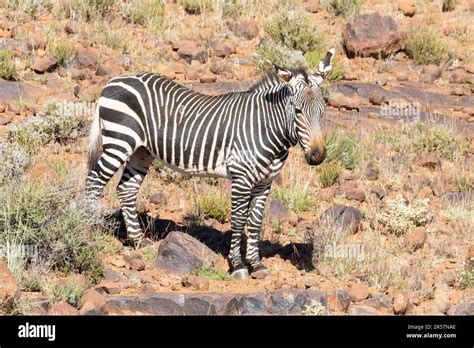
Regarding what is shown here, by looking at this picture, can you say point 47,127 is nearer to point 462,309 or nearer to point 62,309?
point 62,309

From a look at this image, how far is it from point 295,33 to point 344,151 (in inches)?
185

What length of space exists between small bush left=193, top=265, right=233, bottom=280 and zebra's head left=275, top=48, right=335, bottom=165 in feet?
5.27

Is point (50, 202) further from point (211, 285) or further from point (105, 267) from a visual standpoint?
point (211, 285)

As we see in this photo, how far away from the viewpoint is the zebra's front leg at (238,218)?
10875 mm

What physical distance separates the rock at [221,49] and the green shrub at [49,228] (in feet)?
26.8

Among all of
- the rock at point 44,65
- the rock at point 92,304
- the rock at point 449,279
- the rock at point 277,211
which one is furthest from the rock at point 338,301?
the rock at point 44,65

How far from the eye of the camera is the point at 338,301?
32.5 feet

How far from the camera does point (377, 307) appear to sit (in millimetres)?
10031

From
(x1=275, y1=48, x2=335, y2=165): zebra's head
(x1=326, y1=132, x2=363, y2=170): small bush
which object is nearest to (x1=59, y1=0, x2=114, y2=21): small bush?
(x1=326, y1=132, x2=363, y2=170): small bush

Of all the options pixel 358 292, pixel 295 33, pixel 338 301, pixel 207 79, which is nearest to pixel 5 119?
pixel 207 79

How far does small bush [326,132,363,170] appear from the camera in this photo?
14812 mm

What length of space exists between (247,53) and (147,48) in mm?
1901

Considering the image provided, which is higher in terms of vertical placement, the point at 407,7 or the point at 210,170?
the point at 407,7

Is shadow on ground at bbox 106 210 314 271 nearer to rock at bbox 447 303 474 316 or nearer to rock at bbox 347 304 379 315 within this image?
rock at bbox 347 304 379 315
